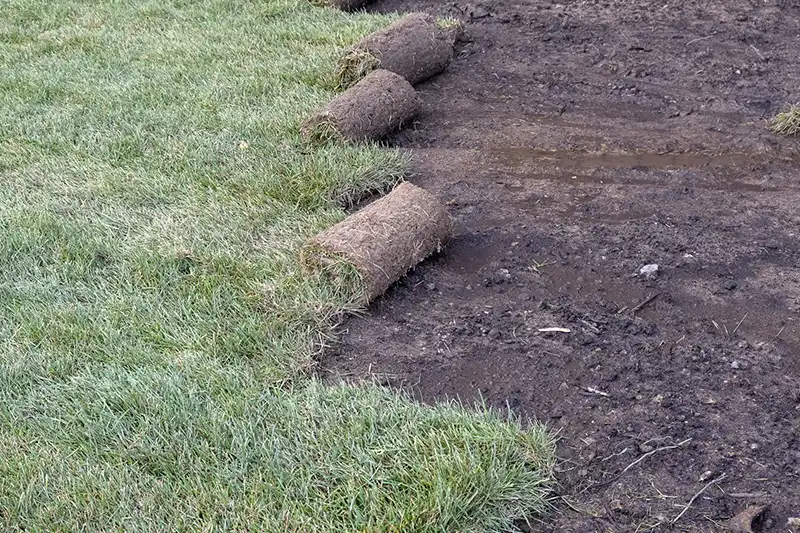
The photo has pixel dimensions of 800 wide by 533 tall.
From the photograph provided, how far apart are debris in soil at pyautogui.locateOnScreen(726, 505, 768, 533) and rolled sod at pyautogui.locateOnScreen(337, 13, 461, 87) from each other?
4169 mm

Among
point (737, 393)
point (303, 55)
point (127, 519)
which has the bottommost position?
point (737, 393)

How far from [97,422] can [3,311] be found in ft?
3.17

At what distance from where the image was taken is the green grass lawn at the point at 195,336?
2.56 meters

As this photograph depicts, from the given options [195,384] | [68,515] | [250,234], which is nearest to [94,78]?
[250,234]

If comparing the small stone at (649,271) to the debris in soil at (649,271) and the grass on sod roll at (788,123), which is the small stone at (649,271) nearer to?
the debris in soil at (649,271)

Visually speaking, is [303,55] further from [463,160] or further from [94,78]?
[463,160]

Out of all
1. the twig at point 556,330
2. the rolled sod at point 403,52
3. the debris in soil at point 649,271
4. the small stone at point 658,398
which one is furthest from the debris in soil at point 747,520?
the rolled sod at point 403,52

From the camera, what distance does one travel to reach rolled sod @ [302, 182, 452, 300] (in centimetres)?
361

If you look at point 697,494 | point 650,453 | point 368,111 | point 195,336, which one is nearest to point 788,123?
point 368,111

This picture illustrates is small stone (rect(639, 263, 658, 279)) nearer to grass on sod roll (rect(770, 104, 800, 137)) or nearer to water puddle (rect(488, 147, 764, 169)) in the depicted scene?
water puddle (rect(488, 147, 764, 169))

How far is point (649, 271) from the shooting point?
3775 mm

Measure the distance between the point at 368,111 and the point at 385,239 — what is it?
68.2 inches

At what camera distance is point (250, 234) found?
409 centimetres

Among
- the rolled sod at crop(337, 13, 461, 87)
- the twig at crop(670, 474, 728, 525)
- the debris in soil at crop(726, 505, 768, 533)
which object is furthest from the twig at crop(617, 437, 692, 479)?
the rolled sod at crop(337, 13, 461, 87)
